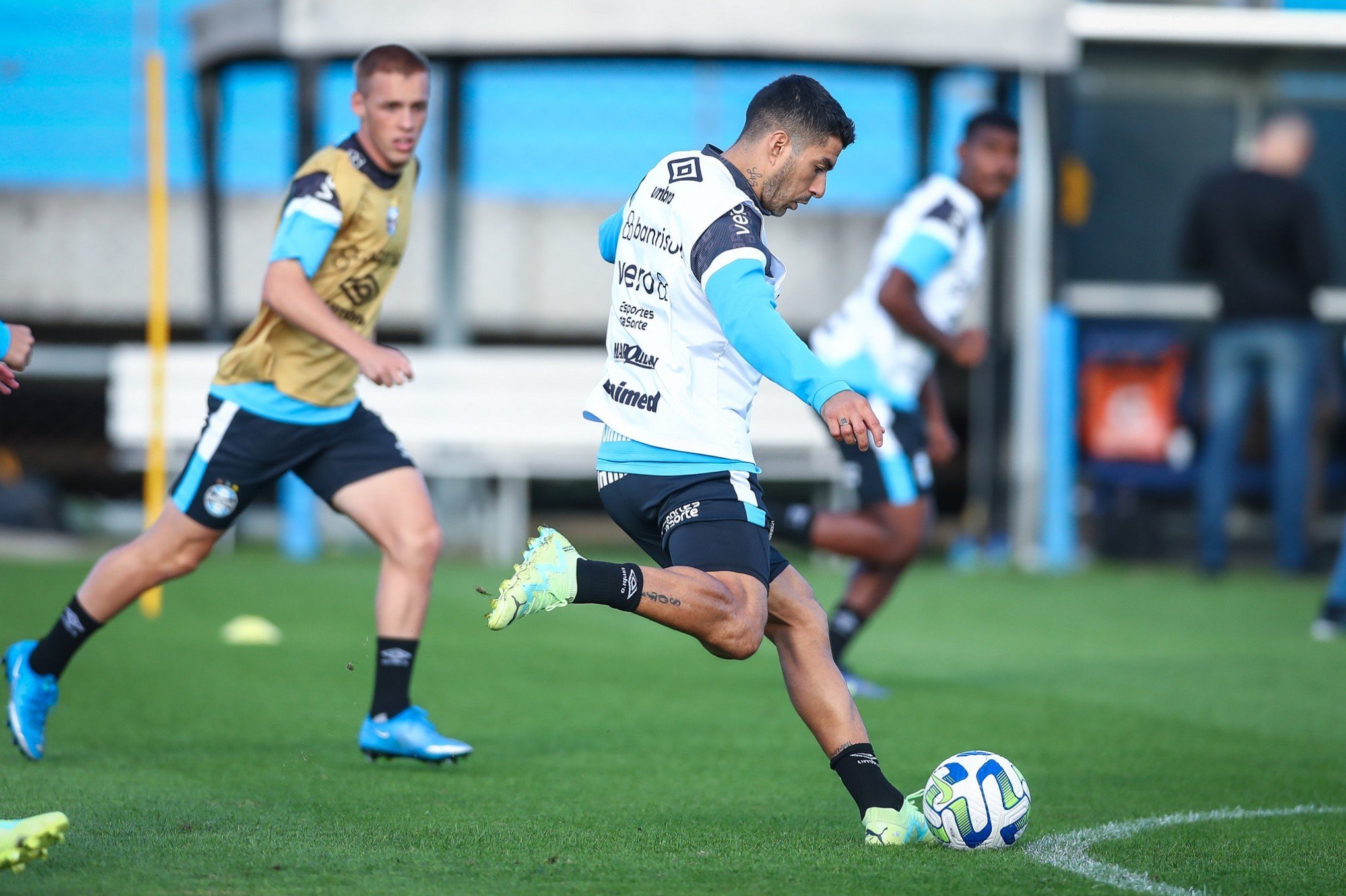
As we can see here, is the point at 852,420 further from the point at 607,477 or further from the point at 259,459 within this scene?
the point at 259,459

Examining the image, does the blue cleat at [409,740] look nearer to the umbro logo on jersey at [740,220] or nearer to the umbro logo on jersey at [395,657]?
the umbro logo on jersey at [395,657]

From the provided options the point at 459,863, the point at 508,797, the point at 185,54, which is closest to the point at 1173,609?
the point at 508,797

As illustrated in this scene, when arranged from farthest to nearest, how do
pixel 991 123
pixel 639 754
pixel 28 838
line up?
pixel 991 123, pixel 639 754, pixel 28 838

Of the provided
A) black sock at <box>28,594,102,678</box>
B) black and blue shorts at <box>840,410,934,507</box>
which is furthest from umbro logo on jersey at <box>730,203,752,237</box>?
black and blue shorts at <box>840,410,934,507</box>

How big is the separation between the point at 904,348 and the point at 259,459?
2.90 metres

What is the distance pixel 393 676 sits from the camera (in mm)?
5113

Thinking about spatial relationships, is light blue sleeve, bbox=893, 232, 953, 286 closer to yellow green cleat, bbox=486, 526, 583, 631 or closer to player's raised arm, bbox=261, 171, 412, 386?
player's raised arm, bbox=261, 171, 412, 386

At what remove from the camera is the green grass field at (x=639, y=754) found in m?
3.61

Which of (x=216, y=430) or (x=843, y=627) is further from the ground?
(x=216, y=430)

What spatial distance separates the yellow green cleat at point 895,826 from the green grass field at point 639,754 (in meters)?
0.05

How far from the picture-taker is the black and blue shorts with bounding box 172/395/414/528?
5.22 metres

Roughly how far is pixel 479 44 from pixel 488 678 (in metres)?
7.38

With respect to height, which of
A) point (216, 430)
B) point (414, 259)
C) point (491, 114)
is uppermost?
point (491, 114)

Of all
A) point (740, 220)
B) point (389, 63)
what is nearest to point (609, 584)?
point (740, 220)
